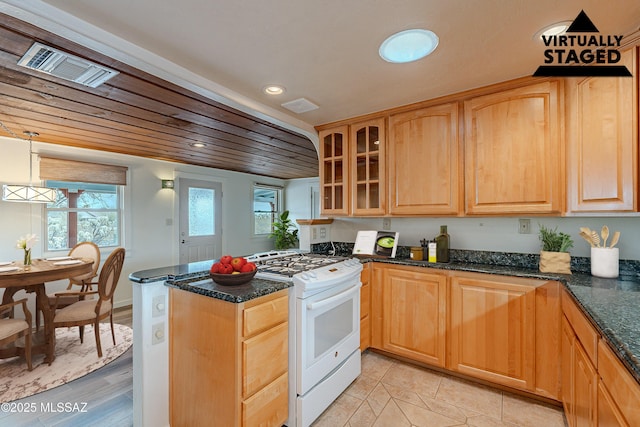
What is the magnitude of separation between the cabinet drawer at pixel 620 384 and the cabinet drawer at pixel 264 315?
1.40 meters

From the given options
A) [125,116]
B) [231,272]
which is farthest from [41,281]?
[231,272]

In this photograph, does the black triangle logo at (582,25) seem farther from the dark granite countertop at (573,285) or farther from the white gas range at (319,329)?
the white gas range at (319,329)

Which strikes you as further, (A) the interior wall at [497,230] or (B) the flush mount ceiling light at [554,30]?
(A) the interior wall at [497,230]

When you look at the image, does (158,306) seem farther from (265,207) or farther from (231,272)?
(265,207)

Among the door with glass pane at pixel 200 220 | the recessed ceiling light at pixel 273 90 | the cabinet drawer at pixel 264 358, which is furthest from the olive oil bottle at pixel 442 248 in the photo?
the door with glass pane at pixel 200 220

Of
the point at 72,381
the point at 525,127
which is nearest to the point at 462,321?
the point at 525,127

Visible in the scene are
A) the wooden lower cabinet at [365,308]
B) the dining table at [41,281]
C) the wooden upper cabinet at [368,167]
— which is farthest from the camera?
the wooden upper cabinet at [368,167]

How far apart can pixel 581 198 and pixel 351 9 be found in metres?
1.83

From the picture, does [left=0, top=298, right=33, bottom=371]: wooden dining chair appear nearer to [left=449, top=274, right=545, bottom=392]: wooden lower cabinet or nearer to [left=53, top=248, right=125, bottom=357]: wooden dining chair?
[left=53, top=248, right=125, bottom=357]: wooden dining chair

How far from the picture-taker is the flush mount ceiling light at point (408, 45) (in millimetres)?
1524

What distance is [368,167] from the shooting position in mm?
2842

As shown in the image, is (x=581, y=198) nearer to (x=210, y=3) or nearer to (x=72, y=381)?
(x=210, y=3)

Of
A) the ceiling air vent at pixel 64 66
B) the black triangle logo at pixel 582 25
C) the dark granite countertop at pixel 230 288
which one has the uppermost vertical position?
the black triangle logo at pixel 582 25

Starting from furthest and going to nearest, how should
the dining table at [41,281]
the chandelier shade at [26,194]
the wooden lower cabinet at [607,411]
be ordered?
the chandelier shade at [26,194] < the dining table at [41,281] < the wooden lower cabinet at [607,411]
